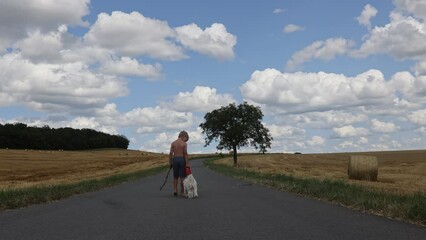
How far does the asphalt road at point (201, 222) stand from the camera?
27.4 ft

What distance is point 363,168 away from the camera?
2941 cm

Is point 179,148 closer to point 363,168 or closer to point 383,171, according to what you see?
point 363,168

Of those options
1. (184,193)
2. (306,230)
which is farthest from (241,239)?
(184,193)

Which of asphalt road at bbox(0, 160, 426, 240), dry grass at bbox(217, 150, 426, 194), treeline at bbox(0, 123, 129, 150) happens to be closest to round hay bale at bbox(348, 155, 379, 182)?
dry grass at bbox(217, 150, 426, 194)

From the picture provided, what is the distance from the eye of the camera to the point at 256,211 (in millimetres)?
11742

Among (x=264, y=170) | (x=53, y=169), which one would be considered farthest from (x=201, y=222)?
(x=53, y=169)

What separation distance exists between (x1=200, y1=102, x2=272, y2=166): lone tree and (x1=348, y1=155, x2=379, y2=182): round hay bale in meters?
35.3

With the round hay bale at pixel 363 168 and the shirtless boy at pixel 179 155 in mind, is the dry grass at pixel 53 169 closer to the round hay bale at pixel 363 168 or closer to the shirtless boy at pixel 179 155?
the shirtless boy at pixel 179 155

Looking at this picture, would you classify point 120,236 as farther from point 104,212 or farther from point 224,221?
point 104,212

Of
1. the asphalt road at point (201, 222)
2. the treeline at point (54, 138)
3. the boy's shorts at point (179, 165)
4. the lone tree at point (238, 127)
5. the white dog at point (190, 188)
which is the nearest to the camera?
the asphalt road at point (201, 222)

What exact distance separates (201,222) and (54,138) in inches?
5086

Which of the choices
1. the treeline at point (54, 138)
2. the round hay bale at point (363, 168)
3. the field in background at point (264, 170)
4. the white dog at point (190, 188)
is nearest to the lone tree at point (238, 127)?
the field in background at point (264, 170)

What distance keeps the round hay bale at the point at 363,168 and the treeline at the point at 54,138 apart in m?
103

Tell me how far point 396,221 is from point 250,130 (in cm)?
5629
